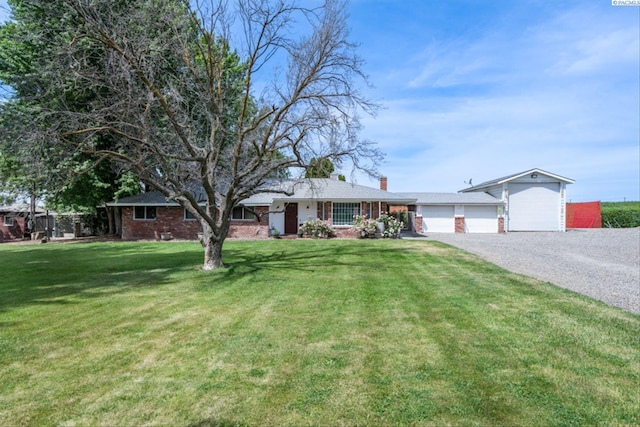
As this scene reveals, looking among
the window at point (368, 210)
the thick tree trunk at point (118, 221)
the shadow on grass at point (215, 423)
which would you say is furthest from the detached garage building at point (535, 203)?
the shadow on grass at point (215, 423)

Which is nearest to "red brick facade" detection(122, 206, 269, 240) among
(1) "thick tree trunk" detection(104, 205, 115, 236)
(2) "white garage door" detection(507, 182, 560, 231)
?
(1) "thick tree trunk" detection(104, 205, 115, 236)

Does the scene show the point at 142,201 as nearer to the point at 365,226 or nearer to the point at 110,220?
the point at 110,220

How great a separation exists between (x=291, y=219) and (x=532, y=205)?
726 inches

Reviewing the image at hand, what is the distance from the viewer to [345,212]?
21938 mm

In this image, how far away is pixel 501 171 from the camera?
3497 centimetres

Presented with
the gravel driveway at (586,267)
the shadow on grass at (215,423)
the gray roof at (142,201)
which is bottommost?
the shadow on grass at (215,423)

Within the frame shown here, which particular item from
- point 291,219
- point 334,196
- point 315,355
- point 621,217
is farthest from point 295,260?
point 621,217

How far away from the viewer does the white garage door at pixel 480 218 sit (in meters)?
25.7

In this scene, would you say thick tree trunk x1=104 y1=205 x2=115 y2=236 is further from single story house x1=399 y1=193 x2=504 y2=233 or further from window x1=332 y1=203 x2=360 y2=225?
single story house x1=399 y1=193 x2=504 y2=233

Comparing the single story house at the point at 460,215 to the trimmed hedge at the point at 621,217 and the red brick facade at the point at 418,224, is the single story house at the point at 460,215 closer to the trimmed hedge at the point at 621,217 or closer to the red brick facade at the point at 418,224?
the red brick facade at the point at 418,224

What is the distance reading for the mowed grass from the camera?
291 centimetres

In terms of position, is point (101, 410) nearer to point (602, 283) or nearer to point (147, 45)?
point (147, 45)

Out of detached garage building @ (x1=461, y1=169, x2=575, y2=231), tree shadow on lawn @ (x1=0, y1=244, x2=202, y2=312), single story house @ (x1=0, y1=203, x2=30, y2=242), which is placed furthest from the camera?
single story house @ (x1=0, y1=203, x2=30, y2=242)

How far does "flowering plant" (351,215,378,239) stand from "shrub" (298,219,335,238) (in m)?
1.57
